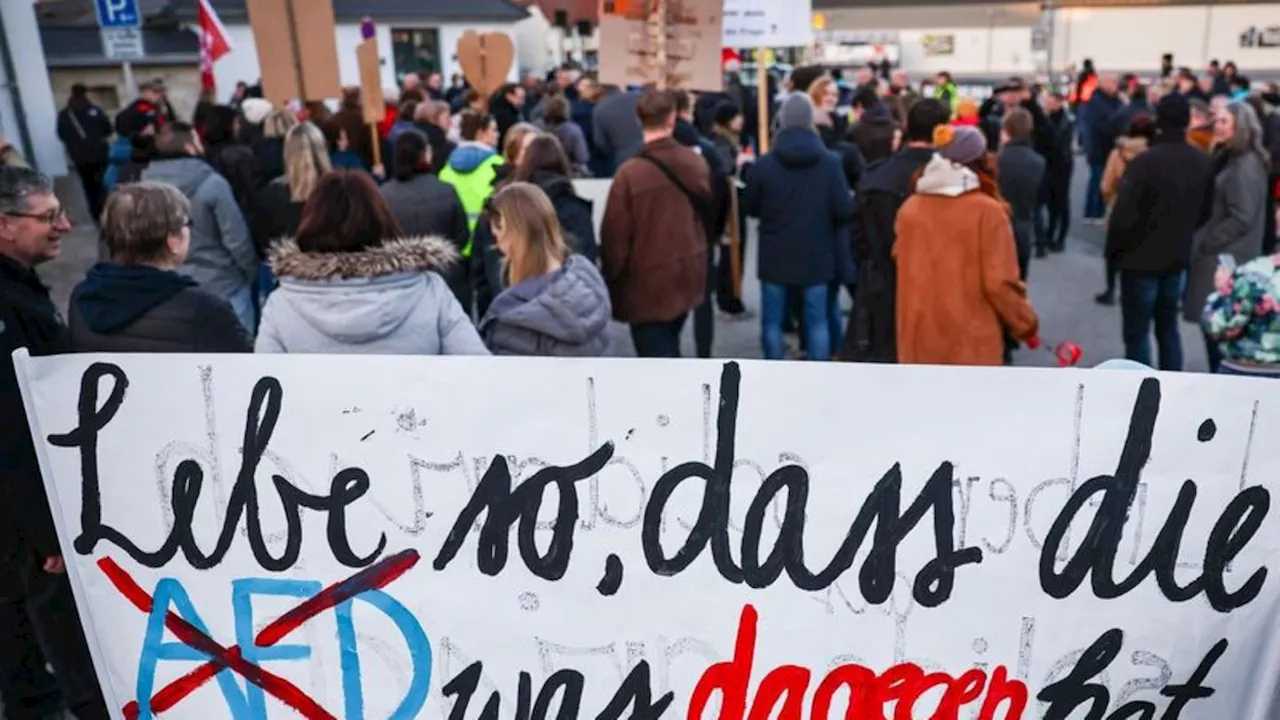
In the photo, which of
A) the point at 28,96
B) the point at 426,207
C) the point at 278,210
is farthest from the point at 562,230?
the point at 28,96

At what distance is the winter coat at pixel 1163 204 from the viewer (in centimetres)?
538

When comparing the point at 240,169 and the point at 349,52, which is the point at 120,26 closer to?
the point at 240,169

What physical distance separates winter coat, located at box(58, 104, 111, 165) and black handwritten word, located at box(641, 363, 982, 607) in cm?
1234

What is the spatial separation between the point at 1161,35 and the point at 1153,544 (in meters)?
34.6

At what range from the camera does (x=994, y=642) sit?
178 centimetres

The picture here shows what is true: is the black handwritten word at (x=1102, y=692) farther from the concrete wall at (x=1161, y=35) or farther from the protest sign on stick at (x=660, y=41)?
the concrete wall at (x=1161, y=35)

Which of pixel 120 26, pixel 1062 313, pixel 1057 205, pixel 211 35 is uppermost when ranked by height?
pixel 120 26

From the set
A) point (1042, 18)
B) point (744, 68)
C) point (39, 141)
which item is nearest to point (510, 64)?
point (39, 141)

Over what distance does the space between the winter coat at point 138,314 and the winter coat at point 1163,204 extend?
4555 millimetres

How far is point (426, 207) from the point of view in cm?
507

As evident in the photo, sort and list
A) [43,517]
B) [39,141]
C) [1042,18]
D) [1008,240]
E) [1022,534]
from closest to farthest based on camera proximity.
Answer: [1022,534] → [43,517] → [1008,240] → [39,141] → [1042,18]

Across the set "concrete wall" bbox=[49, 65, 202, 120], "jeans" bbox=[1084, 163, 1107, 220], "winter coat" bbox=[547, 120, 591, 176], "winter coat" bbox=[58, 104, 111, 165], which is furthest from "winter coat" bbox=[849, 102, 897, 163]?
"concrete wall" bbox=[49, 65, 202, 120]

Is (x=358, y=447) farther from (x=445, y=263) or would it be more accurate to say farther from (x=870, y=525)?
(x=445, y=263)

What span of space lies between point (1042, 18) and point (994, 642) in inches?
1322
